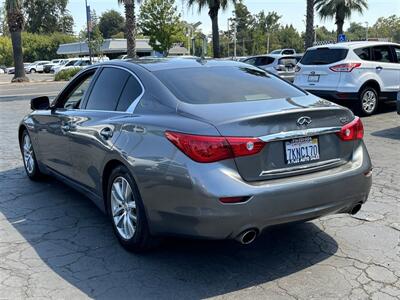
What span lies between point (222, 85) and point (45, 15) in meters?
113

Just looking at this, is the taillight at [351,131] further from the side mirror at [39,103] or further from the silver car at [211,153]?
the side mirror at [39,103]

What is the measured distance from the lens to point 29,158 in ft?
22.1

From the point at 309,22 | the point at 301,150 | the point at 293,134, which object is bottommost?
the point at 301,150

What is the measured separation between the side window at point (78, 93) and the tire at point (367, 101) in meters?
7.73

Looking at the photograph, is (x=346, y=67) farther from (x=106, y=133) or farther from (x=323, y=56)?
(x=106, y=133)

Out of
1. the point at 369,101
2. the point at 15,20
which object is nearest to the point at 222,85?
the point at 369,101

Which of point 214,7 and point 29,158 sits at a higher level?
point 214,7

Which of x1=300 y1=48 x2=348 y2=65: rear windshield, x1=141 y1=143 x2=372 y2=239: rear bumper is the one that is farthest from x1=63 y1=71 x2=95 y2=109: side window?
x1=300 y1=48 x2=348 y2=65: rear windshield

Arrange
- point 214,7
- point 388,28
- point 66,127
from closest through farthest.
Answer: point 66,127 < point 214,7 < point 388,28

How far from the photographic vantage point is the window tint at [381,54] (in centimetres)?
1194

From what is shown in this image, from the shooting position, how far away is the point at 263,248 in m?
4.25

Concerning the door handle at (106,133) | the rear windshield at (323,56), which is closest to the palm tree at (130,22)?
the rear windshield at (323,56)

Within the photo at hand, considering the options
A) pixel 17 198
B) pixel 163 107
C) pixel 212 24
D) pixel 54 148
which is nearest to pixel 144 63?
pixel 163 107

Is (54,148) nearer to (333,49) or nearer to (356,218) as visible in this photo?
(356,218)
